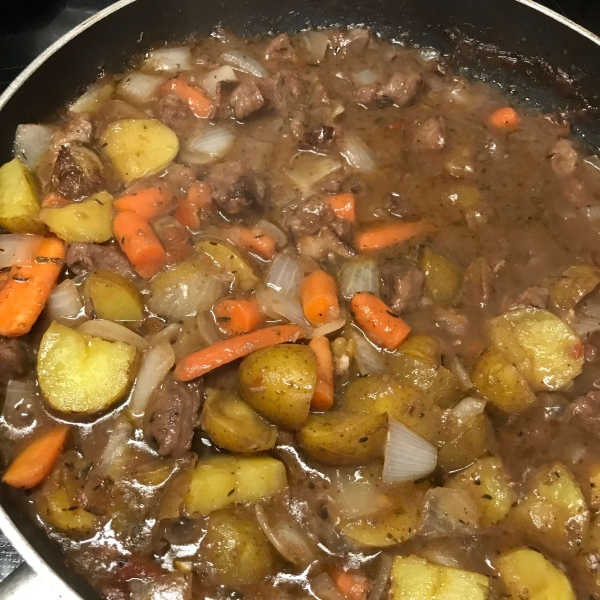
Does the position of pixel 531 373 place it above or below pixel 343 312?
above

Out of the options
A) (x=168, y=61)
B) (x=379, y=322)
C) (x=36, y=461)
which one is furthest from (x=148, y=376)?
(x=168, y=61)

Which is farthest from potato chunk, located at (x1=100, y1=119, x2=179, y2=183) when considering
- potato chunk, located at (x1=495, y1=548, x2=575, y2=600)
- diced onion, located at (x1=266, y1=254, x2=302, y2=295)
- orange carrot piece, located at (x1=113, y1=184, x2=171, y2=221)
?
potato chunk, located at (x1=495, y1=548, x2=575, y2=600)

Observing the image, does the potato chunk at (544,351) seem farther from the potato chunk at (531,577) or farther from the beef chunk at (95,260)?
the beef chunk at (95,260)

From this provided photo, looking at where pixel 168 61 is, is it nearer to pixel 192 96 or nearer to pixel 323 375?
pixel 192 96

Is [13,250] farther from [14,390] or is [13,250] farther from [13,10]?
[13,10]

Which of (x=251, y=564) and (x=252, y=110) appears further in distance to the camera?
(x=252, y=110)

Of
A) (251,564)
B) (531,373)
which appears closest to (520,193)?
(531,373)

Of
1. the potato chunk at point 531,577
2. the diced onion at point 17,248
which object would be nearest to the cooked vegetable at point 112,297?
the diced onion at point 17,248
